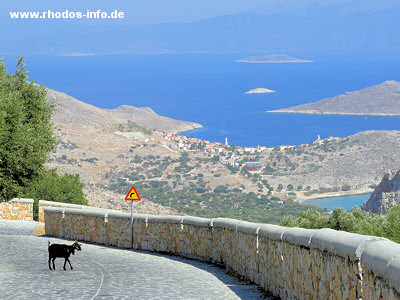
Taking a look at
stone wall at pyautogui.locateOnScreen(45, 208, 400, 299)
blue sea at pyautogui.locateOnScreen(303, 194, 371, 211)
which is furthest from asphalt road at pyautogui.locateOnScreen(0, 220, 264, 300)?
blue sea at pyautogui.locateOnScreen(303, 194, 371, 211)

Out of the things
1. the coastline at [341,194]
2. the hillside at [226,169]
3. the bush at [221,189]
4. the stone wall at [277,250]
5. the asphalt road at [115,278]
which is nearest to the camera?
the stone wall at [277,250]

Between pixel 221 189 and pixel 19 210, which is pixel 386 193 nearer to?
pixel 19 210

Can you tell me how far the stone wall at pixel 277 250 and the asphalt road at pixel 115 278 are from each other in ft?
1.52

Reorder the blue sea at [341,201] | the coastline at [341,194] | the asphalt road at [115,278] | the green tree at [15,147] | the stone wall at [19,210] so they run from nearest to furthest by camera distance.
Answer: the asphalt road at [115,278] → the green tree at [15,147] → the stone wall at [19,210] → the blue sea at [341,201] → the coastline at [341,194]

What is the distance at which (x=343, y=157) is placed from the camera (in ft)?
594

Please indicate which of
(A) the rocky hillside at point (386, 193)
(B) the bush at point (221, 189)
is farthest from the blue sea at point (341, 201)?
(A) the rocky hillside at point (386, 193)

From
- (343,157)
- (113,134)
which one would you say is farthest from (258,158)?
(113,134)

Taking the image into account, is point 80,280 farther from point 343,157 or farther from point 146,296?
point 343,157

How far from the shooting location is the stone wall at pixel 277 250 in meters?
7.27

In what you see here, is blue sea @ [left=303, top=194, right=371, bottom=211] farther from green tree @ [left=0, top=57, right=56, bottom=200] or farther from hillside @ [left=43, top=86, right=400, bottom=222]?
green tree @ [left=0, top=57, right=56, bottom=200]

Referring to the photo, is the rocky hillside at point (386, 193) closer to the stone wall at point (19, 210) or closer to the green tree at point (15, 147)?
the stone wall at point (19, 210)

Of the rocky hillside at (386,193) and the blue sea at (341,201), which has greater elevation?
the rocky hillside at (386,193)

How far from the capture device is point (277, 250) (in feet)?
38.3

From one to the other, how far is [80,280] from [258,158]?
17977 centimetres
